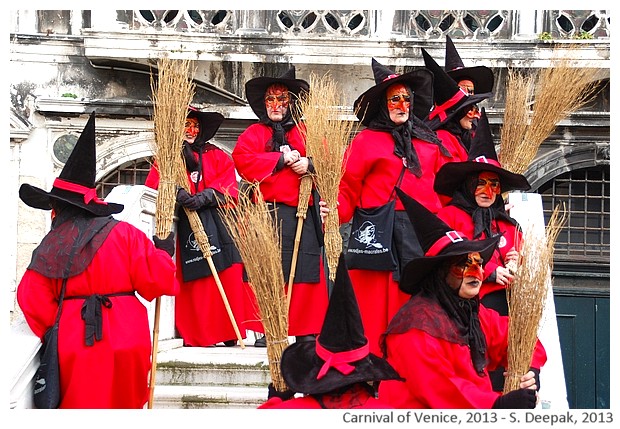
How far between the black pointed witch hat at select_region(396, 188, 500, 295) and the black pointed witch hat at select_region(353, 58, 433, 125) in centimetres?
146

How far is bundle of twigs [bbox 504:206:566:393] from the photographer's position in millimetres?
5156

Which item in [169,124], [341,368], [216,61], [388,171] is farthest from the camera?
[216,61]

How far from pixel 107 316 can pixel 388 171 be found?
6.16ft

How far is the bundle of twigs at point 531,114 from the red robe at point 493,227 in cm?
Result: 89

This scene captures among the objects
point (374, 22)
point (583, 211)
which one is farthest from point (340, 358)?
point (583, 211)

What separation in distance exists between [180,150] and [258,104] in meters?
0.97

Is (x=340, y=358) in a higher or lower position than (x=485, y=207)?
lower

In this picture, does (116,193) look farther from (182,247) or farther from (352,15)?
(352,15)

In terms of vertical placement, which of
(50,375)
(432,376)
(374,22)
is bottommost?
(50,375)

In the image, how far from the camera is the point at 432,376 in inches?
193

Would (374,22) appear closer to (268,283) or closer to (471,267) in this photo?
(268,283)

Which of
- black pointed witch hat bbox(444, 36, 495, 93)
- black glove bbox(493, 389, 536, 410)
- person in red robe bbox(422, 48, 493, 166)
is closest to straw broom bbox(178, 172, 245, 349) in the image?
person in red robe bbox(422, 48, 493, 166)

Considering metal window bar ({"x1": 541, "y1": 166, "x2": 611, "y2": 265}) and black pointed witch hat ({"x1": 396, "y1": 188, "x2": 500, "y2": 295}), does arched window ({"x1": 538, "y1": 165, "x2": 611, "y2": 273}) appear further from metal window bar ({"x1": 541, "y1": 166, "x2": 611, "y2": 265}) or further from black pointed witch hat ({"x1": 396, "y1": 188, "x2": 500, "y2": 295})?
black pointed witch hat ({"x1": 396, "y1": 188, "x2": 500, "y2": 295})

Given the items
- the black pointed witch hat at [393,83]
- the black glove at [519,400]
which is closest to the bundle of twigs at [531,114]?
the black pointed witch hat at [393,83]
